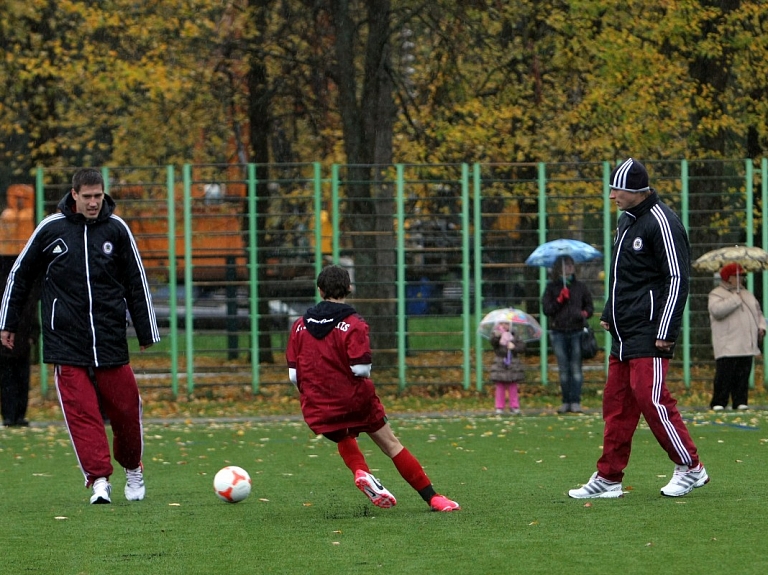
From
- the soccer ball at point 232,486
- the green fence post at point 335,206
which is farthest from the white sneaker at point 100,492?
the green fence post at point 335,206

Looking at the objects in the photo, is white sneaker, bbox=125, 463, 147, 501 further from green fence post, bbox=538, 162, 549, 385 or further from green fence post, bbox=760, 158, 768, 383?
green fence post, bbox=760, 158, 768, 383

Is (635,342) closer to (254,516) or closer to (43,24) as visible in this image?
(254,516)

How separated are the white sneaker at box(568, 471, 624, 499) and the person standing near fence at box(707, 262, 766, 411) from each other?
303 inches

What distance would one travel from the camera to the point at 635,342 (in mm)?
8195

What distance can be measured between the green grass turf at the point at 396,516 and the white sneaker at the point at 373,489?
0.11 meters

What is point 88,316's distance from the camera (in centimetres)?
869

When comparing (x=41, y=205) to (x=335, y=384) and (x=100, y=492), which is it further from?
(x=335, y=384)

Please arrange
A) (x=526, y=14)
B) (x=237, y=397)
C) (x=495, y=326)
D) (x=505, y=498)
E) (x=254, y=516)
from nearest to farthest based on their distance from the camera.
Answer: (x=254, y=516) < (x=505, y=498) < (x=495, y=326) < (x=237, y=397) < (x=526, y=14)

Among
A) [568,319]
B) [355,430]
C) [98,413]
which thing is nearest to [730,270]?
[568,319]

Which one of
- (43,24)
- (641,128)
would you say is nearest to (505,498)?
(641,128)

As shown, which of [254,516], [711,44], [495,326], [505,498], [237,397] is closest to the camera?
[254,516]

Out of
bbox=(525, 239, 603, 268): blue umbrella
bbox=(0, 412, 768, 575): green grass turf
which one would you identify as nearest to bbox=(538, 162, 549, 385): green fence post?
bbox=(525, 239, 603, 268): blue umbrella

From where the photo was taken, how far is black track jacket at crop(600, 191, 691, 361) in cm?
807

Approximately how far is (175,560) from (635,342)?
10.3 ft
